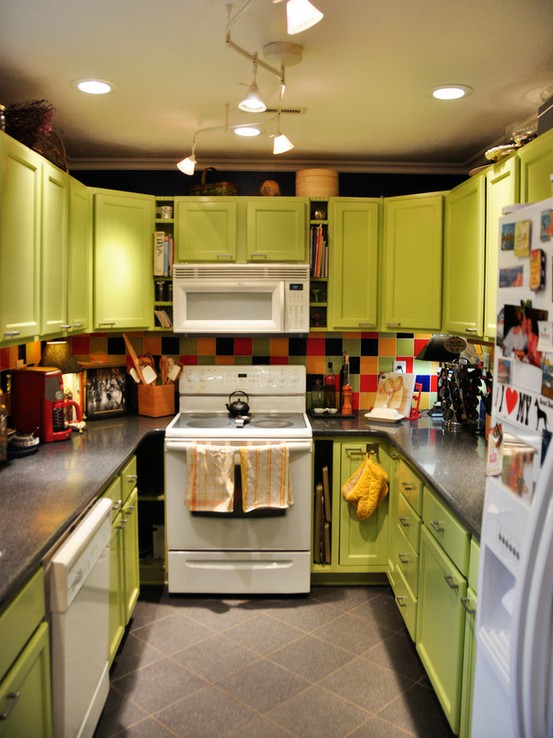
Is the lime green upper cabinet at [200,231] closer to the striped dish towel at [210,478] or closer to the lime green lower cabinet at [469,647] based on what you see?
the striped dish towel at [210,478]

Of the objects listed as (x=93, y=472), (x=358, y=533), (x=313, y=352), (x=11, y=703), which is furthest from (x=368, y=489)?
(x=11, y=703)

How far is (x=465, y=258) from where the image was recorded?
332 centimetres

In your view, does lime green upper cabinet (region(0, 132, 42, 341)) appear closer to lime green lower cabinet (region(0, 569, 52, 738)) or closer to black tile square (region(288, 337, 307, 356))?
lime green lower cabinet (region(0, 569, 52, 738))

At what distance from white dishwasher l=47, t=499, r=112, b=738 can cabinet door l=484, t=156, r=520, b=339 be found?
1747 millimetres

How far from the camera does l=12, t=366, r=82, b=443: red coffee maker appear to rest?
3137 mm

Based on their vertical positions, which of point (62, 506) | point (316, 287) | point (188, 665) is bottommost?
point (188, 665)

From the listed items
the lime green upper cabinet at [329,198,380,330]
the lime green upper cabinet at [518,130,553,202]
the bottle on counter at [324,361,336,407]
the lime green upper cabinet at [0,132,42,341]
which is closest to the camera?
the lime green upper cabinet at [518,130,553,202]

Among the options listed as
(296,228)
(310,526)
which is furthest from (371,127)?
(310,526)

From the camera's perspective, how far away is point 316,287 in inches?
159

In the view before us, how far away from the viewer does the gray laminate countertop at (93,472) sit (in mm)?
1910

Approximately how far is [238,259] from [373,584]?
1998 millimetres

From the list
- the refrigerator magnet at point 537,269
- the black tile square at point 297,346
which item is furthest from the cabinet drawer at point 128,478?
the refrigerator magnet at point 537,269

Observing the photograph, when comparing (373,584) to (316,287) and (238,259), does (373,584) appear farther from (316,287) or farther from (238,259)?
(238,259)

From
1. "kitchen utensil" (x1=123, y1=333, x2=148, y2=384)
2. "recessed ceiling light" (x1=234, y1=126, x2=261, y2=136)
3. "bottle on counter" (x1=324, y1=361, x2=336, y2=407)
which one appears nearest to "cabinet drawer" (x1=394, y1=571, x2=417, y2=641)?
"bottle on counter" (x1=324, y1=361, x2=336, y2=407)
